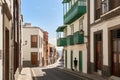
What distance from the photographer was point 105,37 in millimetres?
27922

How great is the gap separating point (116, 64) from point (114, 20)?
297 cm

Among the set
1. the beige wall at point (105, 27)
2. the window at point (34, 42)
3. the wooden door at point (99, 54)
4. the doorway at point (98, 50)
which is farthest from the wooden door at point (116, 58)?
the window at point (34, 42)

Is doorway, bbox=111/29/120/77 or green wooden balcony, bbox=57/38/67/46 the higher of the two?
green wooden balcony, bbox=57/38/67/46

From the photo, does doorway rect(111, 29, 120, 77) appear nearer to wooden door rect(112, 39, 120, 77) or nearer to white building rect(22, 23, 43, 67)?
wooden door rect(112, 39, 120, 77)

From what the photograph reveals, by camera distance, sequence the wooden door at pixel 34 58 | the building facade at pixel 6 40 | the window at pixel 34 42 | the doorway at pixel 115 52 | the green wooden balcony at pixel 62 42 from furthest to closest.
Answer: the window at pixel 34 42 < the wooden door at pixel 34 58 < the green wooden balcony at pixel 62 42 < the doorway at pixel 115 52 < the building facade at pixel 6 40

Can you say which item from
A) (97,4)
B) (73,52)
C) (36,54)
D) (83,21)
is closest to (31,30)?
(36,54)

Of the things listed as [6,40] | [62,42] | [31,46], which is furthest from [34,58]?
[6,40]

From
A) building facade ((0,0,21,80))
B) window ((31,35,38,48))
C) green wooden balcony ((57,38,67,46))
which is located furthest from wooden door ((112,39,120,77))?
window ((31,35,38,48))

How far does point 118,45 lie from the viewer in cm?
2503

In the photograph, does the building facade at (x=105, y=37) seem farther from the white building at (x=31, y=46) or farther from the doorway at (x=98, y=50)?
the white building at (x=31, y=46)

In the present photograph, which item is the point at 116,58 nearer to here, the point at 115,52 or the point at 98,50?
the point at 115,52

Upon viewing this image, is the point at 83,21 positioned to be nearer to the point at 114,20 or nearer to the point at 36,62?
the point at 114,20

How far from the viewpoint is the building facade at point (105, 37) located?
25.0m

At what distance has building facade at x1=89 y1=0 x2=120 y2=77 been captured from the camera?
82.0 ft
